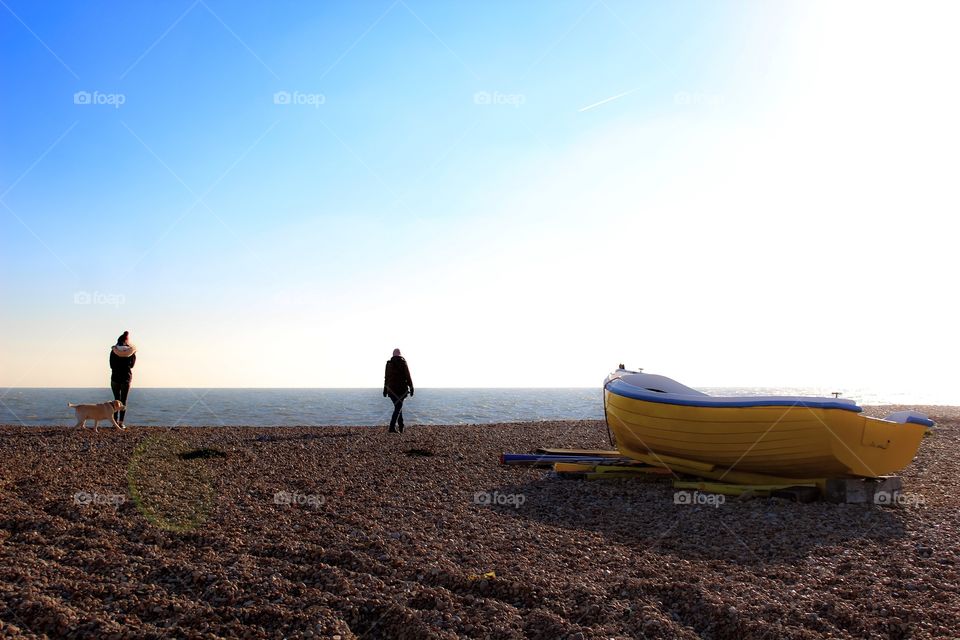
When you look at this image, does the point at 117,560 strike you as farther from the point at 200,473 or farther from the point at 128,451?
the point at 128,451

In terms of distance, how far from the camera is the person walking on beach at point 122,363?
15586 mm

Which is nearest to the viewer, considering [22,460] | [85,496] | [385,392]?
[85,496]

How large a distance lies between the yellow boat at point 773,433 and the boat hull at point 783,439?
0.5 inches

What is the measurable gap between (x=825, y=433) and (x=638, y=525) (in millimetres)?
3506

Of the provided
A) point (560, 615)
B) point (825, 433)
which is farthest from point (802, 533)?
point (560, 615)

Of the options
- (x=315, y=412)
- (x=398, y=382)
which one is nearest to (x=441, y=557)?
(x=398, y=382)

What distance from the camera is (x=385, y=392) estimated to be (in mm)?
17547

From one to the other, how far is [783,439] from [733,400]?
869 mm

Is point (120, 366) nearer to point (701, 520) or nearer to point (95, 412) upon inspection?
point (95, 412)

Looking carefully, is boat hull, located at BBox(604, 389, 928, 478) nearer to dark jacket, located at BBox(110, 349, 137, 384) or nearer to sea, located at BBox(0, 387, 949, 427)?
sea, located at BBox(0, 387, 949, 427)

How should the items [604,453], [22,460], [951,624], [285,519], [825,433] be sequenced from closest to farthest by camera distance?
[951,624], [285,519], [825,433], [22,460], [604,453]

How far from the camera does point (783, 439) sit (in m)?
9.56

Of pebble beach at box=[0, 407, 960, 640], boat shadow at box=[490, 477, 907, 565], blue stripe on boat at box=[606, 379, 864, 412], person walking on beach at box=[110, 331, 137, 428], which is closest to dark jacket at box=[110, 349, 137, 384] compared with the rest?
person walking on beach at box=[110, 331, 137, 428]

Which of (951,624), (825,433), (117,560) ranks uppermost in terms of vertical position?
(825,433)
